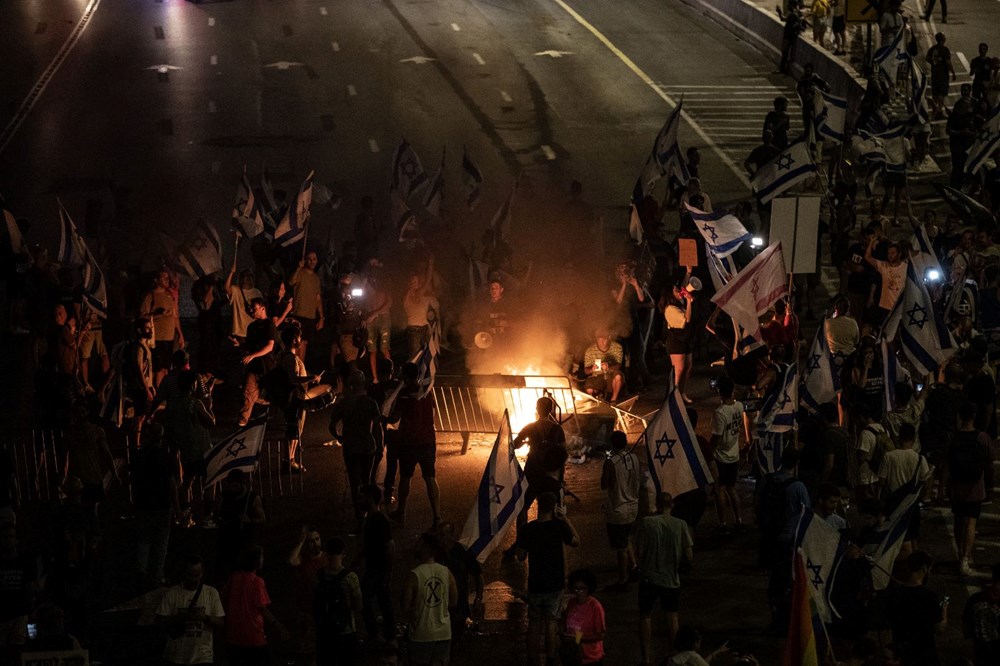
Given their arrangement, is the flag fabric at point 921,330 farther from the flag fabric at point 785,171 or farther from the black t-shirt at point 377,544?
the black t-shirt at point 377,544

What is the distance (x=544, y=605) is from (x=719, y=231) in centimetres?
892

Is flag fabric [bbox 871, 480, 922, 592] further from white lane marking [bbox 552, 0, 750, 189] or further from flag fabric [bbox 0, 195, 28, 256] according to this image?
white lane marking [bbox 552, 0, 750, 189]

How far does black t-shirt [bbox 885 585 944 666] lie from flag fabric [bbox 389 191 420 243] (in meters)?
13.1

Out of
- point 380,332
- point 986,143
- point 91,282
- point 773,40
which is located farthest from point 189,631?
point 773,40

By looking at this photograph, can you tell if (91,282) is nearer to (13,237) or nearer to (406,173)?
(13,237)

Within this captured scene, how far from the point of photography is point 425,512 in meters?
18.0

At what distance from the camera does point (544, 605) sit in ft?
45.4

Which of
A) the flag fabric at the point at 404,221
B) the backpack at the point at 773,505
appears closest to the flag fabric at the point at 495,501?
the backpack at the point at 773,505

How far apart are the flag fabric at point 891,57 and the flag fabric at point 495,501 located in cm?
1917

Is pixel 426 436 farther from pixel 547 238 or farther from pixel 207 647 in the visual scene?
pixel 547 238

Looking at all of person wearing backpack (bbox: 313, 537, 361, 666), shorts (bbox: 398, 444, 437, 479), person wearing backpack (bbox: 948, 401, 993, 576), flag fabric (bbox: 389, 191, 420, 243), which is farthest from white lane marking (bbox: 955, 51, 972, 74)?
person wearing backpack (bbox: 313, 537, 361, 666)

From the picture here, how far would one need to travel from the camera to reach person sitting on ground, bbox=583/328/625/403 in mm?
21625

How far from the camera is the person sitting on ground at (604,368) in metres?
21.6

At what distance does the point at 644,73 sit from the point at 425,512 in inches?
984
